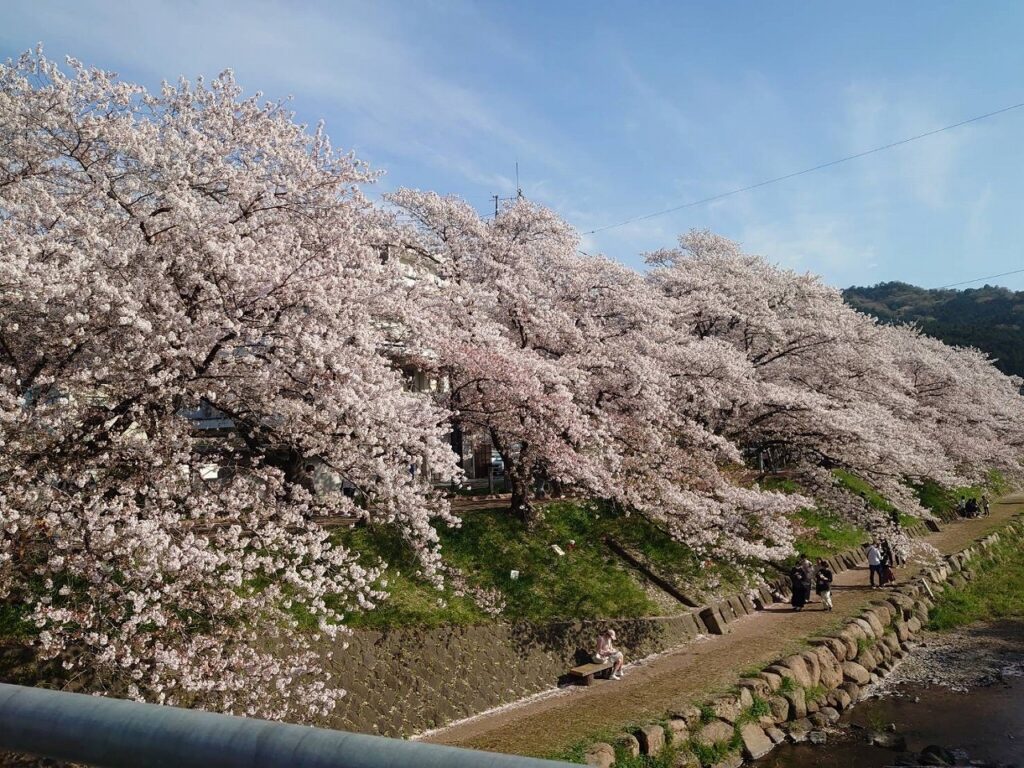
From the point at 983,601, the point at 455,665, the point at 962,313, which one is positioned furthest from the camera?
the point at 962,313

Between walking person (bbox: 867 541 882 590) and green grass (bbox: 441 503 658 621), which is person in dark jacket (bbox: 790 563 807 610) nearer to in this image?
walking person (bbox: 867 541 882 590)

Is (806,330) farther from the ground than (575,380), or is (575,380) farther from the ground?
(806,330)

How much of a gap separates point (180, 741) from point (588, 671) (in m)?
14.3

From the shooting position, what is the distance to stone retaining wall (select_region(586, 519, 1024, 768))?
11.5 m

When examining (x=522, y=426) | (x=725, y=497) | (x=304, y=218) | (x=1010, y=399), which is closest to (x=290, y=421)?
(x=304, y=218)

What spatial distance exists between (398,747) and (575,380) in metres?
17.1

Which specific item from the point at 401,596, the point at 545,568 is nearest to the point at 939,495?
the point at 545,568

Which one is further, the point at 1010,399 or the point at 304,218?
the point at 1010,399

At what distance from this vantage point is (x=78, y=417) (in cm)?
934

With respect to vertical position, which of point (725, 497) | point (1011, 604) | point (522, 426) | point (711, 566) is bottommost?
point (1011, 604)

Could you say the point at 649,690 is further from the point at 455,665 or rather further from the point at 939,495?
the point at 939,495

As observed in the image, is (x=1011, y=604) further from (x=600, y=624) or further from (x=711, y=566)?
(x=600, y=624)

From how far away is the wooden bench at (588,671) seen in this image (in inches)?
579

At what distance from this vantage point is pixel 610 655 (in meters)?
15.3
